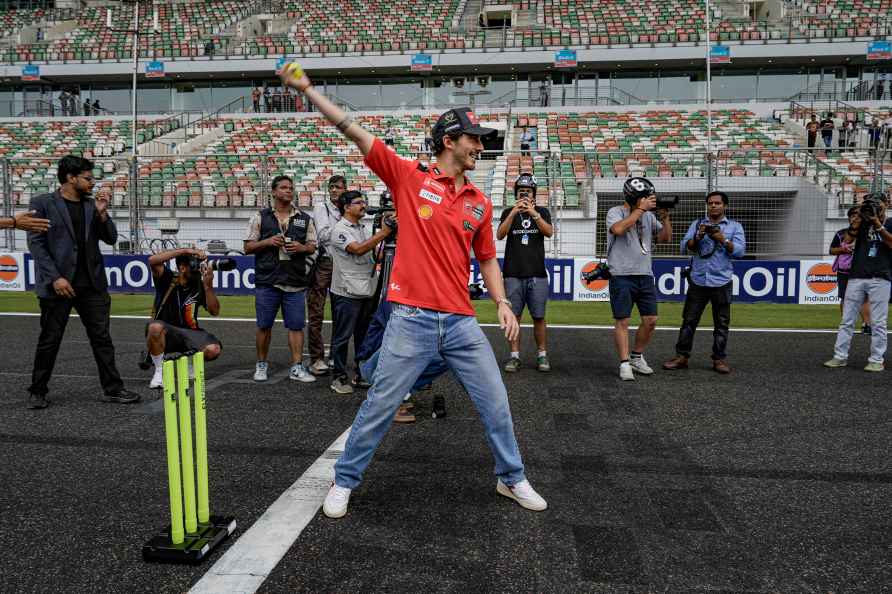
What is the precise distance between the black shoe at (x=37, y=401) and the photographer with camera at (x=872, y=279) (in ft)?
25.4

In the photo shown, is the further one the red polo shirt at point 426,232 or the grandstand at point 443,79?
the grandstand at point 443,79

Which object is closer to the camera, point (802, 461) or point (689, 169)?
point (802, 461)

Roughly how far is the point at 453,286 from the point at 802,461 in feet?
8.66

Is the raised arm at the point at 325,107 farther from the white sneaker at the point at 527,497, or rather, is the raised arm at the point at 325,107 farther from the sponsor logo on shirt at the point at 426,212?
the white sneaker at the point at 527,497

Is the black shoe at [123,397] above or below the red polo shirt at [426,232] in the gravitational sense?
below

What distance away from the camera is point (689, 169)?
14836 mm

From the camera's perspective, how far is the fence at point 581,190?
13.5 meters

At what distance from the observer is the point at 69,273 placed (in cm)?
546

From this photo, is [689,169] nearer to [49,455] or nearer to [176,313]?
[176,313]

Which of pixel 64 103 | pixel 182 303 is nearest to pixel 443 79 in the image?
pixel 64 103

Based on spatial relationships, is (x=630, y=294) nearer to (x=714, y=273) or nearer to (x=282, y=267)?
(x=714, y=273)

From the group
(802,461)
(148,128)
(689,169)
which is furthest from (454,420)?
(148,128)

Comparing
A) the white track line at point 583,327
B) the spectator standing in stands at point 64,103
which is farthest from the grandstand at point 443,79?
the white track line at point 583,327

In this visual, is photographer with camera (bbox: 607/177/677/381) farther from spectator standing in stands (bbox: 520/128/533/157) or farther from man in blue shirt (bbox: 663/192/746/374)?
spectator standing in stands (bbox: 520/128/533/157)
